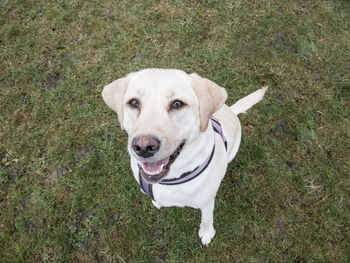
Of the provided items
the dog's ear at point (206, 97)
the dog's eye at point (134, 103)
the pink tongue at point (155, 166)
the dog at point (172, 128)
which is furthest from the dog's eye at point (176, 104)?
the pink tongue at point (155, 166)

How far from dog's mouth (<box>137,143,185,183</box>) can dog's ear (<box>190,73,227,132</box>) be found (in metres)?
0.31

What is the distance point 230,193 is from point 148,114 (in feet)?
6.92

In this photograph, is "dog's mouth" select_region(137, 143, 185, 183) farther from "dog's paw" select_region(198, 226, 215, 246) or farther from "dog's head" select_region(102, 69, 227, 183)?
"dog's paw" select_region(198, 226, 215, 246)

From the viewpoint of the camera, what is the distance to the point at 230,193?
Answer: 3879mm

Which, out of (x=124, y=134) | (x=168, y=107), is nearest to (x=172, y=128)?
(x=168, y=107)

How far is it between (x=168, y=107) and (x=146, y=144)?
0.40m

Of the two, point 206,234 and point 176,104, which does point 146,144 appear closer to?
point 176,104

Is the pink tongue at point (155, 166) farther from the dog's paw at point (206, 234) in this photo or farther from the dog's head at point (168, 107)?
the dog's paw at point (206, 234)

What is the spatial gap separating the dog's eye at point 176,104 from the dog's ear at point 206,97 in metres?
0.14

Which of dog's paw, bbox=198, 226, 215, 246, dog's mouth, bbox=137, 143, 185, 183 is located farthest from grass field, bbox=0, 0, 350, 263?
dog's mouth, bbox=137, 143, 185, 183

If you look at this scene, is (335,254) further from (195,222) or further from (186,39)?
(186,39)

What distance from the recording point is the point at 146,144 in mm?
1992

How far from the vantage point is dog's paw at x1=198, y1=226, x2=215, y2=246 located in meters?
3.51

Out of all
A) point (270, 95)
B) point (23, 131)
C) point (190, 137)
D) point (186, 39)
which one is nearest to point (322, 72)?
point (270, 95)
